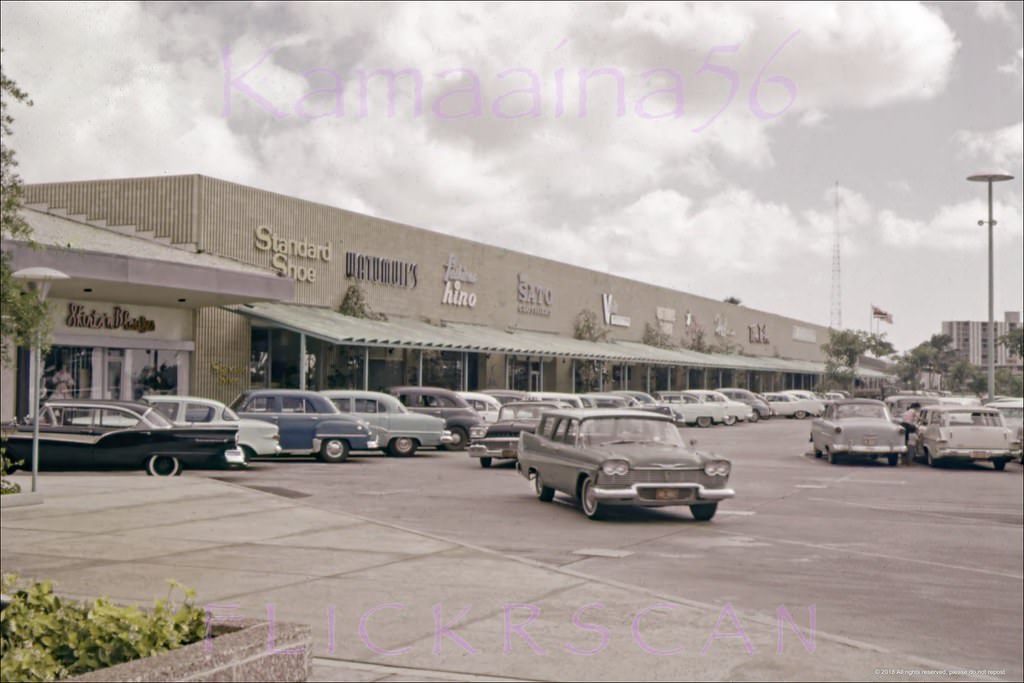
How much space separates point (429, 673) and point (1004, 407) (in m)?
26.1

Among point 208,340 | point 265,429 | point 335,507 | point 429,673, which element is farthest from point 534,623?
point 208,340

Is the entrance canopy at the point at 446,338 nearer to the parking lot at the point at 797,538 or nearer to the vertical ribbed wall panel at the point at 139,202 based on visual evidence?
the vertical ribbed wall panel at the point at 139,202

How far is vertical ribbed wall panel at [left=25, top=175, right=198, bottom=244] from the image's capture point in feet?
118

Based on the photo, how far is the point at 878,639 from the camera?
29.1 ft

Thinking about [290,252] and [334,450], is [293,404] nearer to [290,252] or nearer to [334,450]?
[334,450]

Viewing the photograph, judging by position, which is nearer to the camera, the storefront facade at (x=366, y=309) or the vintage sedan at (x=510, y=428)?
the vintage sedan at (x=510, y=428)

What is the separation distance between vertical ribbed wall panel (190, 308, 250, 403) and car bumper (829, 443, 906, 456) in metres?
19.3

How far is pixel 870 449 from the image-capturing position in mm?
25797

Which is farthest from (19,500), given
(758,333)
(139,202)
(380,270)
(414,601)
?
(758,333)

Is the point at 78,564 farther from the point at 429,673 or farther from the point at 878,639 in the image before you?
the point at 878,639

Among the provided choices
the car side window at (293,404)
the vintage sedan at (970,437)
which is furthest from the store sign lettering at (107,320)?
the vintage sedan at (970,437)

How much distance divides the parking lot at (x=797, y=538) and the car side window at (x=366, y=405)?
3141mm

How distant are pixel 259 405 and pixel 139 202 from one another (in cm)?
1448

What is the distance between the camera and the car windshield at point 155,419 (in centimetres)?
2086
